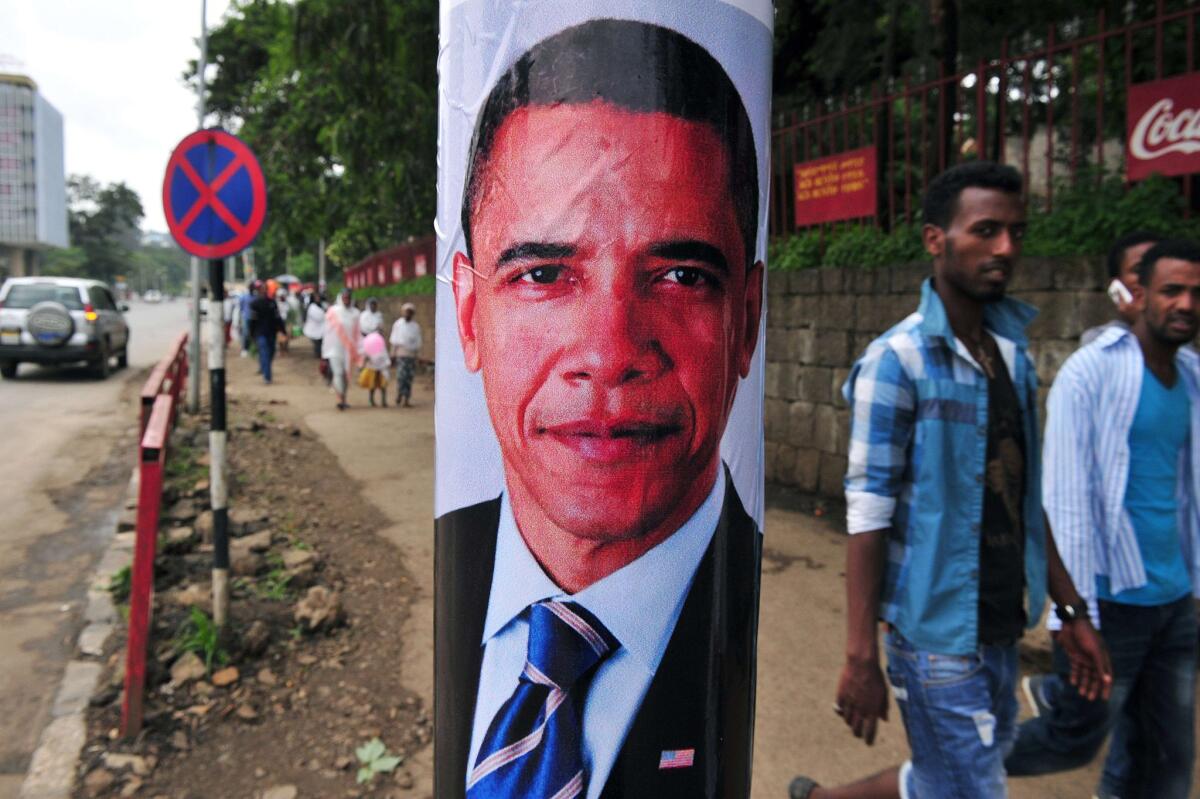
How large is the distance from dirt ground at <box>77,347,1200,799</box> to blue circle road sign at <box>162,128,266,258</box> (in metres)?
2.01

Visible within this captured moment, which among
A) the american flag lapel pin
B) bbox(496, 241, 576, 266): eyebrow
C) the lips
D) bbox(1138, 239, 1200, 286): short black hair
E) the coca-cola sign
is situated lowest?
the american flag lapel pin

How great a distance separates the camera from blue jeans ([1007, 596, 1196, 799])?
8.02ft

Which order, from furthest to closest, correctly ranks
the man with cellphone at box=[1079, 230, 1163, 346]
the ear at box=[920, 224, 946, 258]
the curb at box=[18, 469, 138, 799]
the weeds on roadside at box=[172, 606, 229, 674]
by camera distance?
the weeds on roadside at box=[172, 606, 229, 674]
the curb at box=[18, 469, 138, 799]
the man with cellphone at box=[1079, 230, 1163, 346]
the ear at box=[920, 224, 946, 258]

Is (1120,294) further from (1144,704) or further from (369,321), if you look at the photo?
(369,321)

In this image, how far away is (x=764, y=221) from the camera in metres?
1.31

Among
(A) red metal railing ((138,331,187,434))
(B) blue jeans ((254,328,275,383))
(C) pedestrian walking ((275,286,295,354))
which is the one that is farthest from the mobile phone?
(C) pedestrian walking ((275,286,295,354))

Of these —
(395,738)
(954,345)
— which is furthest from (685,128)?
(395,738)

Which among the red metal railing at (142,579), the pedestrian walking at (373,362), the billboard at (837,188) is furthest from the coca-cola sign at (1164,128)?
the pedestrian walking at (373,362)

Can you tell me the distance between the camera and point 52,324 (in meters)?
14.8

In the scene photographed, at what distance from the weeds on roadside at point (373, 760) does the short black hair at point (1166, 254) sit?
3.10 m

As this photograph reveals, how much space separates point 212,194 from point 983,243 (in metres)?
3.92

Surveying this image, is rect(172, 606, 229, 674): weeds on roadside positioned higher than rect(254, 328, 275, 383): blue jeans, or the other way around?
rect(254, 328, 275, 383): blue jeans

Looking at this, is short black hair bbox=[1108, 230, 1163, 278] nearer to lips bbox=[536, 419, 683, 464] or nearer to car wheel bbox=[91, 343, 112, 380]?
lips bbox=[536, 419, 683, 464]

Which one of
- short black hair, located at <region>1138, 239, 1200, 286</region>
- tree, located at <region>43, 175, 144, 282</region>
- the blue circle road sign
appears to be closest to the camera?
short black hair, located at <region>1138, 239, 1200, 286</region>
